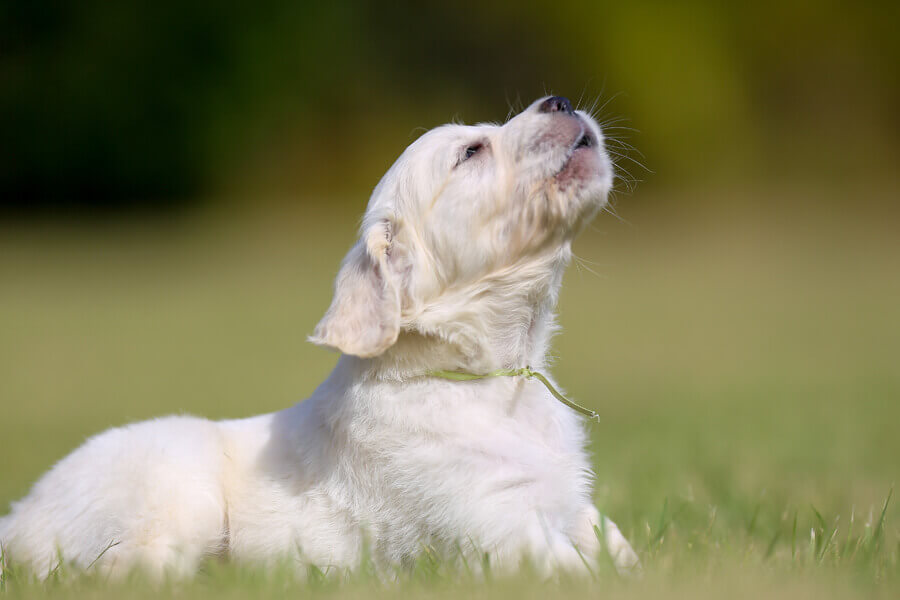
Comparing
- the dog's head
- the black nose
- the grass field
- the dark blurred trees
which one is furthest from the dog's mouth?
the dark blurred trees

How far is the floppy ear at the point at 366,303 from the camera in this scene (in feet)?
11.7

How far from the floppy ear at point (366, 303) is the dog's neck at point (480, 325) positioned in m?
0.14

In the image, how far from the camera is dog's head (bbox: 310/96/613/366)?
12.4 ft

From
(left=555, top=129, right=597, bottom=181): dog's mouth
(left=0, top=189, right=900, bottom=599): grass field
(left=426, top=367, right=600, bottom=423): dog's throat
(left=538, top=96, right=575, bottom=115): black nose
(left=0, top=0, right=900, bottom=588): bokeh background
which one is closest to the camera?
(left=0, top=189, right=900, bottom=599): grass field

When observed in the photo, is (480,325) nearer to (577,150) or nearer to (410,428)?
(410,428)

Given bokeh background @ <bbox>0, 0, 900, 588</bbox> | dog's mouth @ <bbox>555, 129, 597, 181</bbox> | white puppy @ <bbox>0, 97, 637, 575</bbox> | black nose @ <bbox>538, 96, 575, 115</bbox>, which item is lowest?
white puppy @ <bbox>0, 97, 637, 575</bbox>

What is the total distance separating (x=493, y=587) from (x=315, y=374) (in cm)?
704

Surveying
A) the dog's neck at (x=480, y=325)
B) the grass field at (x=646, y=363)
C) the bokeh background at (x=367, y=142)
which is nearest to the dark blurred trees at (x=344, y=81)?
the bokeh background at (x=367, y=142)

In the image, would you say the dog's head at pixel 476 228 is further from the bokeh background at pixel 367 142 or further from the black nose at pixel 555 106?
the bokeh background at pixel 367 142

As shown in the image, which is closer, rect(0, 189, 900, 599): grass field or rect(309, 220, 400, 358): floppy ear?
rect(0, 189, 900, 599): grass field

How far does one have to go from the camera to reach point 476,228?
3840 millimetres

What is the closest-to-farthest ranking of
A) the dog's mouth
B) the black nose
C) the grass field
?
the grass field → the dog's mouth → the black nose

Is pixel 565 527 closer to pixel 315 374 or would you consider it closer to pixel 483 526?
pixel 483 526

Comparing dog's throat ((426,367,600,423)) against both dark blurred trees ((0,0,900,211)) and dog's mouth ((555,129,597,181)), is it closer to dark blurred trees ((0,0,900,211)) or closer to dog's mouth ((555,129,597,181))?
dog's mouth ((555,129,597,181))
